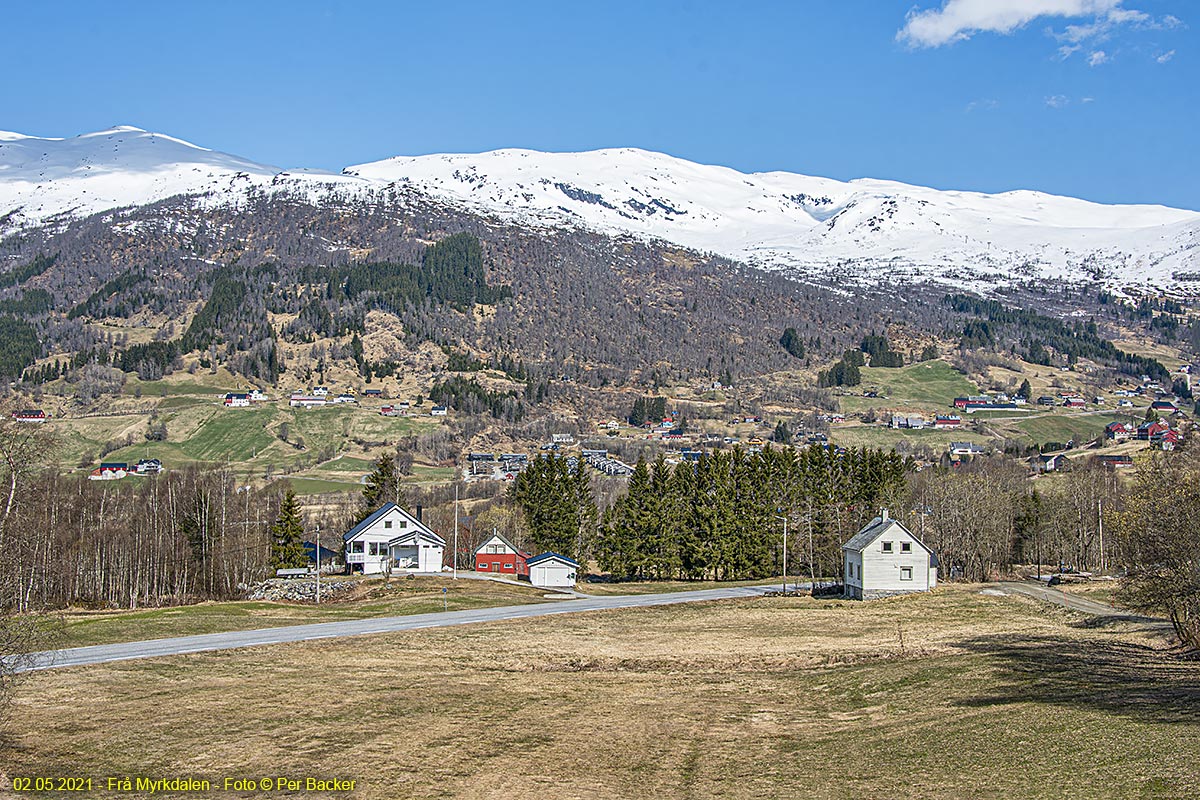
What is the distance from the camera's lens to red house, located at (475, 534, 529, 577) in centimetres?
Result: 11919

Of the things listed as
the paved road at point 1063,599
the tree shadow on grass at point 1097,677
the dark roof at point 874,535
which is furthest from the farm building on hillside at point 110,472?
the tree shadow on grass at point 1097,677

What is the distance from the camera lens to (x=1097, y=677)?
3962cm

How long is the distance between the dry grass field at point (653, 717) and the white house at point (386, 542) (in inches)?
2072

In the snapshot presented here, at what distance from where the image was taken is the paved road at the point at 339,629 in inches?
1967

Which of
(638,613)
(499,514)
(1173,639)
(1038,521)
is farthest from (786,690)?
(499,514)

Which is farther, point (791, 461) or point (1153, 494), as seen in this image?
point (791, 461)

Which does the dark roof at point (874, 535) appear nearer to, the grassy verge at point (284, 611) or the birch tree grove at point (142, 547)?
the grassy verge at point (284, 611)

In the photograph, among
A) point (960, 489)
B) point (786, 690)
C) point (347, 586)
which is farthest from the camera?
point (960, 489)

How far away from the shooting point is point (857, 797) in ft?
83.2

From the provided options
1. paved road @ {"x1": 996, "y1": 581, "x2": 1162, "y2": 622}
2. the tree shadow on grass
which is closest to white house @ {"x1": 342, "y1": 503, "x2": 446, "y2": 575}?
paved road @ {"x1": 996, "y1": 581, "x2": 1162, "y2": 622}

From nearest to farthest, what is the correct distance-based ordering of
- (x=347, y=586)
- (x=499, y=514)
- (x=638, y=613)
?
1. (x=638, y=613)
2. (x=347, y=586)
3. (x=499, y=514)

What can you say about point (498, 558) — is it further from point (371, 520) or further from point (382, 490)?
point (382, 490)

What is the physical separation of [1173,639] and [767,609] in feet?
97.4

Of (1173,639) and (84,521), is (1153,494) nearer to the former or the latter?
(1173,639)
